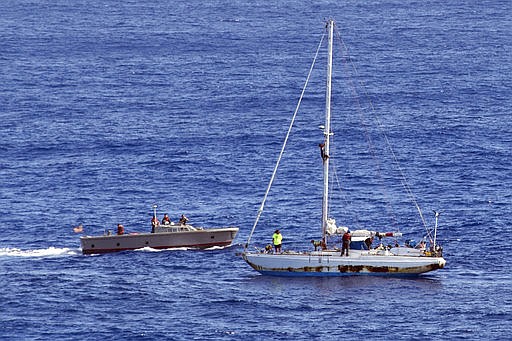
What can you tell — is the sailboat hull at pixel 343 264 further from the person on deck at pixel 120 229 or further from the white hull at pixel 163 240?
the person on deck at pixel 120 229

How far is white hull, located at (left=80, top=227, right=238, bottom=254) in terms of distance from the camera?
128m

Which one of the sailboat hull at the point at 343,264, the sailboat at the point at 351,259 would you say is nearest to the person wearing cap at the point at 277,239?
the sailboat at the point at 351,259

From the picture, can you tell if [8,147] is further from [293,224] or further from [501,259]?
[501,259]

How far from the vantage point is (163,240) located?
129125 millimetres

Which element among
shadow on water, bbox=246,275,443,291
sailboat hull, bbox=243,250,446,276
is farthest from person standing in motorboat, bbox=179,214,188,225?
shadow on water, bbox=246,275,443,291

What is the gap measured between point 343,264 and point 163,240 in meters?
18.9

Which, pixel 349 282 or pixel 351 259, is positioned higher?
pixel 351 259

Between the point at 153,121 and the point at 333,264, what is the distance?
222 feet

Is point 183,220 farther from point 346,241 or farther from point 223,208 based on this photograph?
point 346,241

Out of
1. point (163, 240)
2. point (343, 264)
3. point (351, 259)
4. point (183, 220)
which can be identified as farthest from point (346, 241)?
point (163, 240)

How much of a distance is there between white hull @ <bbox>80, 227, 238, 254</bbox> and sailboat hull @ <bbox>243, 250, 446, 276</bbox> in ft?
34.3

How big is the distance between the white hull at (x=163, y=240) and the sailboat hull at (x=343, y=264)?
34.3 ft

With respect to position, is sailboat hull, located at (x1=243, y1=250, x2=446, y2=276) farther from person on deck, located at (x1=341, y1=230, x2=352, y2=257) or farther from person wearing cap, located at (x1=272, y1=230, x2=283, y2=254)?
person wearing cap, located at (x1=272, y1=230, x2=283, y2=254)

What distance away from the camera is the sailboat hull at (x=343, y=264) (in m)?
117
